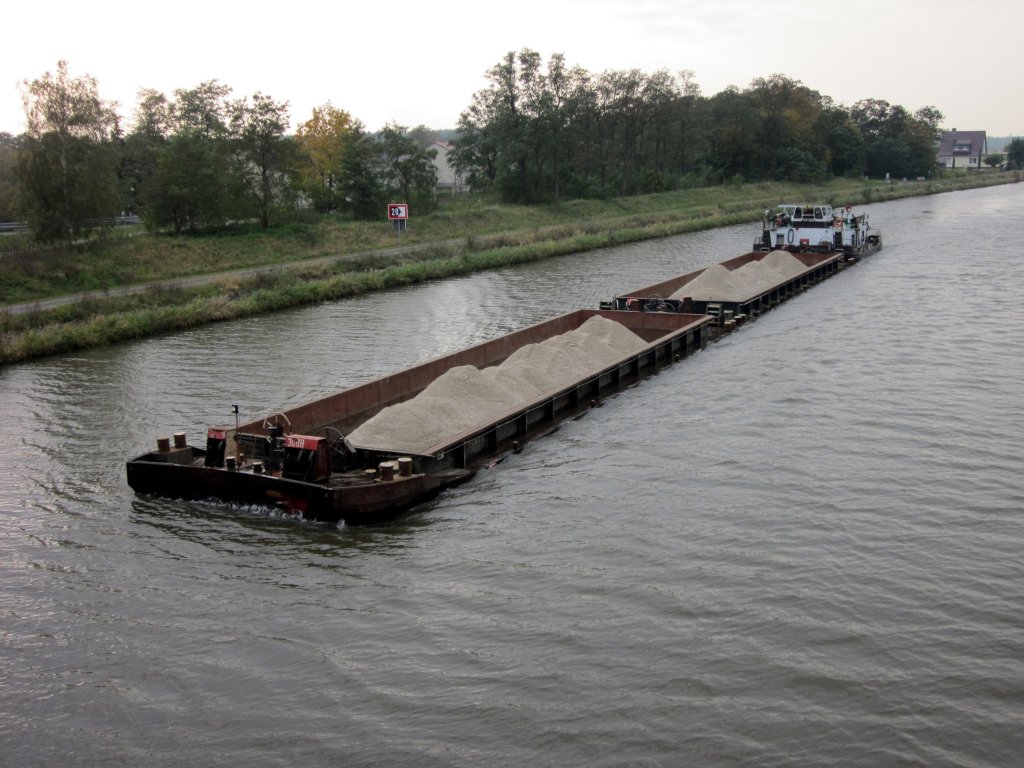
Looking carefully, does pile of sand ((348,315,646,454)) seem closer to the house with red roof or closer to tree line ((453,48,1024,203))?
tree line ((453,48,1024,203))

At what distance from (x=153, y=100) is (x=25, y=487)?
5450 cm

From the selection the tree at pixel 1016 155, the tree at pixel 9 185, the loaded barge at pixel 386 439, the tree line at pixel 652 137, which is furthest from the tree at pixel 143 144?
the tree at pixel 1016 155

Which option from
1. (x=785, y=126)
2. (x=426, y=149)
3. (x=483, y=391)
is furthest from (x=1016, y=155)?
(x=483, y=391)

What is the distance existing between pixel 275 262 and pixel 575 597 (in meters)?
32.3

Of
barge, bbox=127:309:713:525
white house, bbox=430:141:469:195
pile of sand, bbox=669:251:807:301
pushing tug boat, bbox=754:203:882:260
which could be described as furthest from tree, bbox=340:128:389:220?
white house, bbox=430:141:469:195

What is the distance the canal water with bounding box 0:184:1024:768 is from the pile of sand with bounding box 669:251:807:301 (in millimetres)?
9189

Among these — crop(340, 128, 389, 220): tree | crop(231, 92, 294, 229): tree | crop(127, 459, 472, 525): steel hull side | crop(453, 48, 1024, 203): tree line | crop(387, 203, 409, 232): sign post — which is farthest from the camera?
crop(453, 48, 1024, 203): tree line

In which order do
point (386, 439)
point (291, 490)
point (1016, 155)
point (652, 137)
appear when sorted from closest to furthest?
point (291, 490)
point (386, 439)
point (652, 137)
point (1016, 155)

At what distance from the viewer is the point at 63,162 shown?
1344 inches

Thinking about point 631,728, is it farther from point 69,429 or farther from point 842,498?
point 69,429

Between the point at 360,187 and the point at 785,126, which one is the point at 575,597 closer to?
the point at 360,187

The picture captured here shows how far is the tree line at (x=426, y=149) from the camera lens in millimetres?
34812

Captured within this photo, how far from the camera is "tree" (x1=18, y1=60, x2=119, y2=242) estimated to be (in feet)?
Answer: 111

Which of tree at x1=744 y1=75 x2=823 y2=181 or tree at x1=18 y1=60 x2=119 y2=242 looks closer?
tree at x1=18 y1=60 x2=119 y2=242
